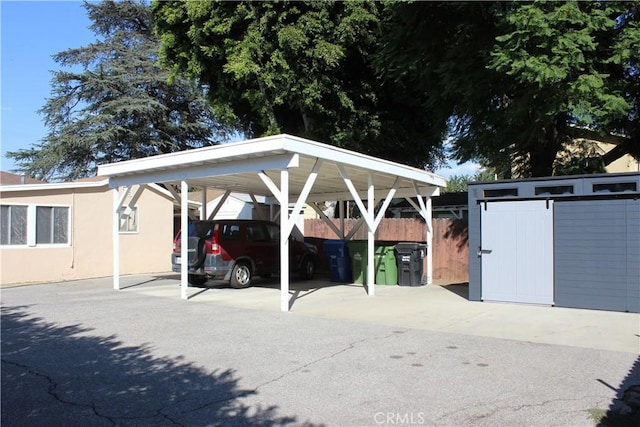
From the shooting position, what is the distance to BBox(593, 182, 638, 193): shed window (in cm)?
982

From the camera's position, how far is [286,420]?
447 cm

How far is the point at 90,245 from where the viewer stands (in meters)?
17.3

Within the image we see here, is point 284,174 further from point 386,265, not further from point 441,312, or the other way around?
point 386,265

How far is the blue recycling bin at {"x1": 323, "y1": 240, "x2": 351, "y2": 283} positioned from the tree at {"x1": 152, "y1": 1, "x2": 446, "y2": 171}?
384 cm

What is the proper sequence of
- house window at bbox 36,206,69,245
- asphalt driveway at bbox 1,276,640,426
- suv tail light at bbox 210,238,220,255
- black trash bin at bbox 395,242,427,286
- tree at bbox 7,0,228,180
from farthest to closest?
tree at bbox 7,0,228,180
house window at bbox 36,206,69,245
black trash bin at bbox 395,242,427,286
suv tail light at bbox 210,238,220,255
asphalt driveway at bbox 1,276,640,426

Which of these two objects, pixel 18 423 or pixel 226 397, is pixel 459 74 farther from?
pixel 18 423

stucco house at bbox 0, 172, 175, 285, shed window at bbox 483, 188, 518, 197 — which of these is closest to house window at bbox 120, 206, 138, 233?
stucco house at bbox 0, 172, 175, 285

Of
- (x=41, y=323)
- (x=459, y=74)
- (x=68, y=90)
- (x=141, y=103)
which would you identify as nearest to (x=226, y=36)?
(x=459, y=74)

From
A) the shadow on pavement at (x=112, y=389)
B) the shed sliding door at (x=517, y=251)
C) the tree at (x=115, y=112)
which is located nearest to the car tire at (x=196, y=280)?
the shadow on pavement at (x=112, y=389)

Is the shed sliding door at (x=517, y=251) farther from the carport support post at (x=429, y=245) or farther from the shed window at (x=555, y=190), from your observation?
the carport support post at (x=429, y=245)

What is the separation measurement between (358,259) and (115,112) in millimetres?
23700

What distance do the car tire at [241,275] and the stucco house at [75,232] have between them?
3.41m

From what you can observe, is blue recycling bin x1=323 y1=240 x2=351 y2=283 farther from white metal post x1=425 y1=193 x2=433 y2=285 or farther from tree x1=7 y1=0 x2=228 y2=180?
tree x1=7 y1=0 x2=228 y2=180

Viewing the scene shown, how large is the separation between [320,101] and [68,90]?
23.7 metres
